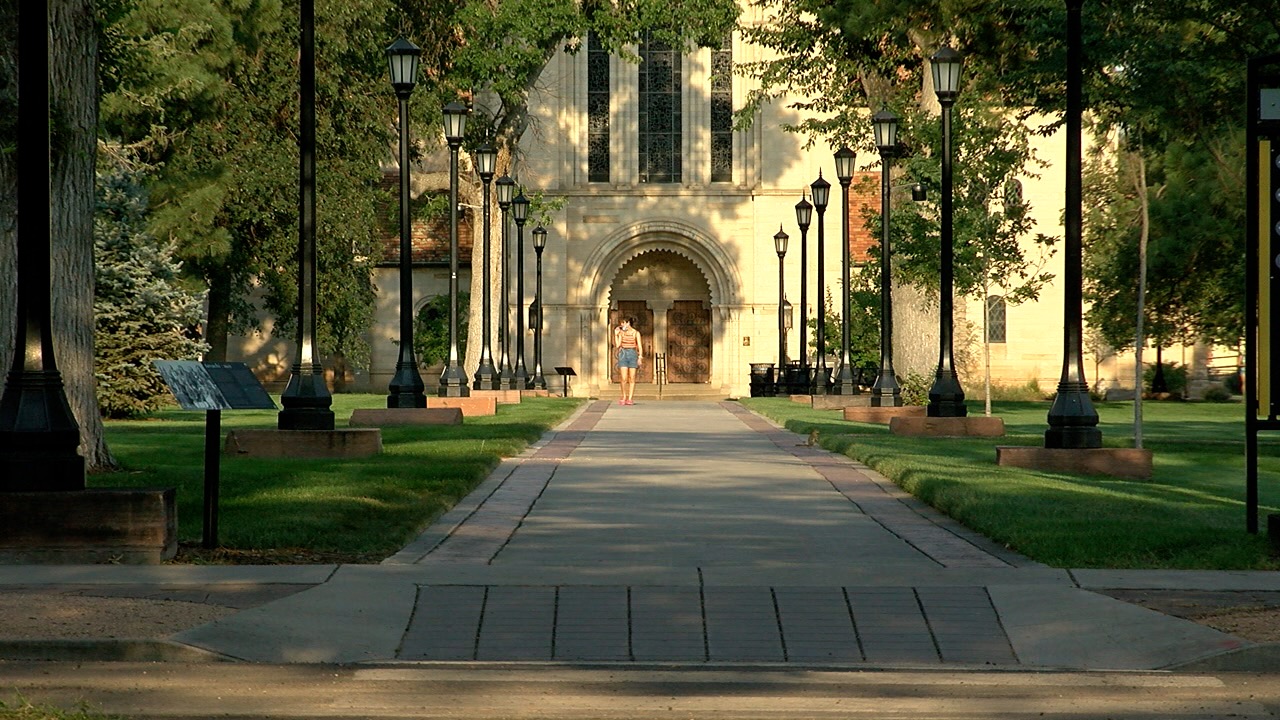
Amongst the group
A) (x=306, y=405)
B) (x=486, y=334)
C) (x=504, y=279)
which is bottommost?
(x=306, y=405)

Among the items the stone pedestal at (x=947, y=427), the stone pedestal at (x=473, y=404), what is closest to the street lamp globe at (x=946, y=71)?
the stone pedestal at (x=947, y=427)

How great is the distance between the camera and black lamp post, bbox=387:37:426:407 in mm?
24062

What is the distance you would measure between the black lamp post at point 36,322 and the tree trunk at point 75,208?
179 inches

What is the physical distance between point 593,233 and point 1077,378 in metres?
47.0

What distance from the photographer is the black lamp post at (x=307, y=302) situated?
18.4m

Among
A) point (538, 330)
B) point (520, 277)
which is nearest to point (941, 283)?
point (520, 277)

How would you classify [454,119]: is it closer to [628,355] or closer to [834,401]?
[834,401]

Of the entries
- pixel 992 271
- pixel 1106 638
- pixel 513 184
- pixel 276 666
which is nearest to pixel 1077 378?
pixel 1106 638

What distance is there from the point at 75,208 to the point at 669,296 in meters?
51.7

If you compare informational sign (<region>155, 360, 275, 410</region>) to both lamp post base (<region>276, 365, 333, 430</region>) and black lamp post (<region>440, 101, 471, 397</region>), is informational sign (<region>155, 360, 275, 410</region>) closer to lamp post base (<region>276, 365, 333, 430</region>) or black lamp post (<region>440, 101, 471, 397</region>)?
lamp post base (<region>276, 365, 333, 430</region>)

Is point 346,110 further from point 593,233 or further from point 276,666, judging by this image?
point 276,666

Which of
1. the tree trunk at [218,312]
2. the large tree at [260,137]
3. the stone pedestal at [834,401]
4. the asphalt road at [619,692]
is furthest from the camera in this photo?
the tree trunk at [218,312]

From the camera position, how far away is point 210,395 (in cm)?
1074

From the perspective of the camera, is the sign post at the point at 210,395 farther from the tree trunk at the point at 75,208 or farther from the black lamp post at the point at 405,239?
the black lamp post at the point at 405,239
